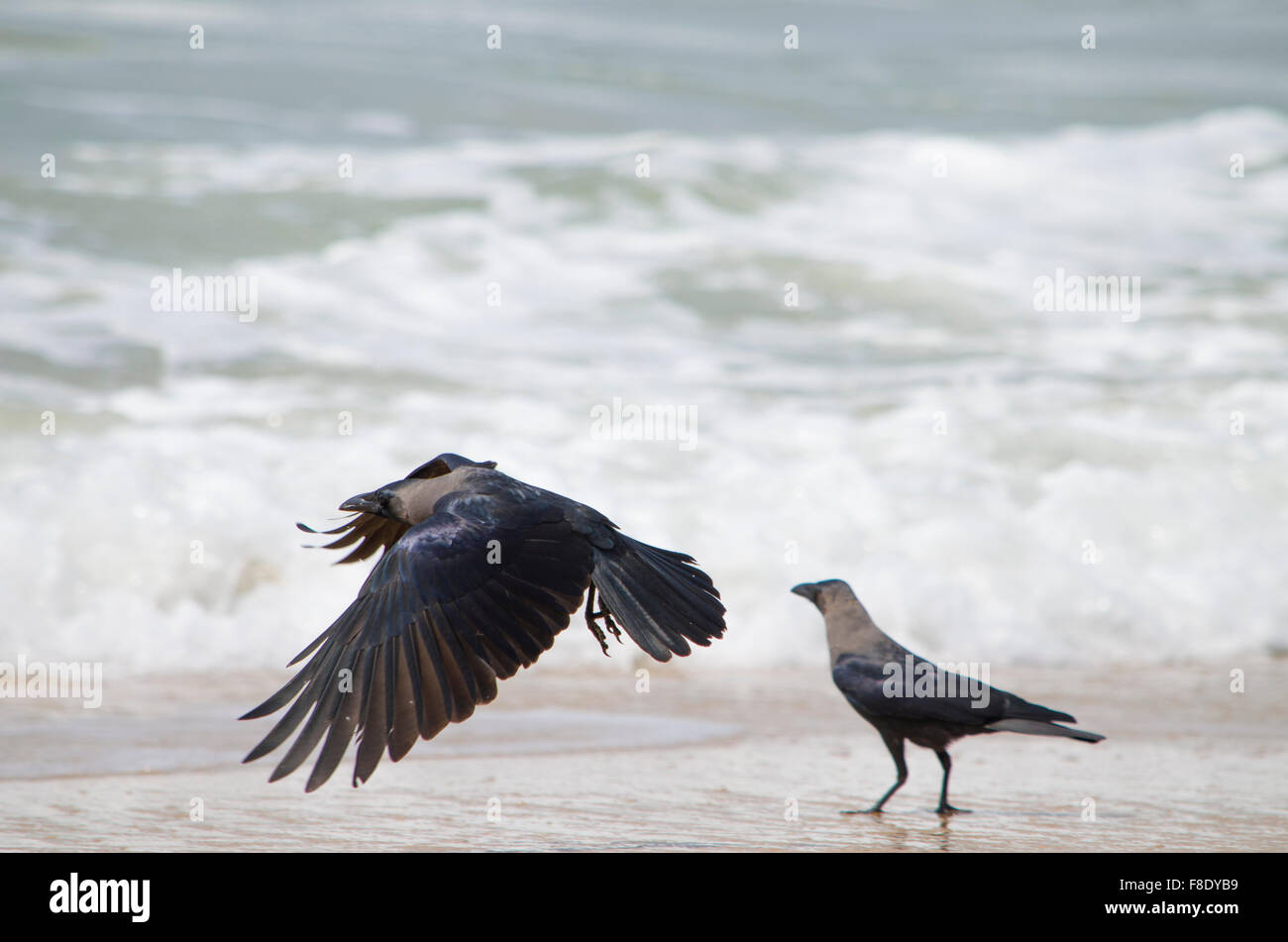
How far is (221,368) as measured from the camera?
1120cm

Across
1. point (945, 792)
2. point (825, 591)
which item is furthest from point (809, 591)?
point (945, 792)

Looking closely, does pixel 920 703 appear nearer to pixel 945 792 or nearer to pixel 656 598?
pixel 945 792

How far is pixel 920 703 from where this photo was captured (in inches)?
185

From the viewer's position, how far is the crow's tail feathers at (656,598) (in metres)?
4.30

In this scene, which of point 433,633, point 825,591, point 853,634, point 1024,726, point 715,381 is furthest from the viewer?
point 715,381

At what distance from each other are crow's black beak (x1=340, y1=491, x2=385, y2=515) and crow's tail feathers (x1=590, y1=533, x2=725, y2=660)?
2.49 ft

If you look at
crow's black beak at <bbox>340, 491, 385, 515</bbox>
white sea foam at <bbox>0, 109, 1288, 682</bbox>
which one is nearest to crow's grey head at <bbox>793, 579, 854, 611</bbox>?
crow's black beak at <bbox>340, 491, 385, 515</bbox>

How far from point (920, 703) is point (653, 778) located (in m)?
1.08

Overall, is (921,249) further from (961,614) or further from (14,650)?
(14,650)

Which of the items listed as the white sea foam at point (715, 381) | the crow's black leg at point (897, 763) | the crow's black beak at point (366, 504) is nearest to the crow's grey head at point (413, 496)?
the crow's black beak at point (366, 504)

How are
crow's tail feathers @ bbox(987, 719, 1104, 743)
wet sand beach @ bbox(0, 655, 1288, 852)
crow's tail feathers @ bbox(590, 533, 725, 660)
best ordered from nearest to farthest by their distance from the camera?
crow's tail feathers @ bbox(590, 533, 725, 660) → wet sand beach @ bbox(0, 655, 1288, 852) → crow's tail feathers @ bbox(987, 719, 1104, 743)

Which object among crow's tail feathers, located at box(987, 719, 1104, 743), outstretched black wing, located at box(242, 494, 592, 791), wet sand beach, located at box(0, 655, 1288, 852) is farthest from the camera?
crow's tail feathers, located at box(987, 719, 1104, 743)

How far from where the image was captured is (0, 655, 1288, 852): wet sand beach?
4434mm

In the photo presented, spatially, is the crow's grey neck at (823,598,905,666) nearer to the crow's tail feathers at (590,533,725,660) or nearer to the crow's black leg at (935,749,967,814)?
the crow's black leg at (935,749,967,814)
